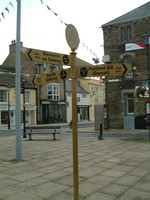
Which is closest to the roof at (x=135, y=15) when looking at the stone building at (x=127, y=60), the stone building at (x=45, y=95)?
the stone building at (x=127, y=60)

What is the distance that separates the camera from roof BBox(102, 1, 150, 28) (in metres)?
21.6

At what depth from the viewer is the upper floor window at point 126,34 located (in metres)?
22.3

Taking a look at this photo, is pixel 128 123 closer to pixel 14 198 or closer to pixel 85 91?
pixel 14 198

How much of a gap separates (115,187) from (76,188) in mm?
1853

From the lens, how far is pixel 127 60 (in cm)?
2239

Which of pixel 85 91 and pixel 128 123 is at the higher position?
pixel 85 91

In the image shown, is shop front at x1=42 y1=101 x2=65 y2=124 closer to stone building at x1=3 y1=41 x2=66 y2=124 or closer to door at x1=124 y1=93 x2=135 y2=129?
stone building at x1=3 y1=41 x2=66 y2=124

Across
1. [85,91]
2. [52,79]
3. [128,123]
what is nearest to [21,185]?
[52,79]

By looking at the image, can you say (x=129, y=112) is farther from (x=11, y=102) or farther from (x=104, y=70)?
(x=104, y=70)

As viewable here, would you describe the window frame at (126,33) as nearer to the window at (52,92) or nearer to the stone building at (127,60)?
the stone building at (127,60)

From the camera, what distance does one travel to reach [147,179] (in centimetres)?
580

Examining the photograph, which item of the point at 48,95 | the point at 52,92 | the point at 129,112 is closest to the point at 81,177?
the point at 129,112

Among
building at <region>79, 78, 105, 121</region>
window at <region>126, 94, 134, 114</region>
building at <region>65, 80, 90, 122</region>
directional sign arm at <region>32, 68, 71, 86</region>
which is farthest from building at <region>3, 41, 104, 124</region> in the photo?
directional sign arm at <region>32, 68, 71, 86</region>

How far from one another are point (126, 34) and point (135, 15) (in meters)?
1.91
